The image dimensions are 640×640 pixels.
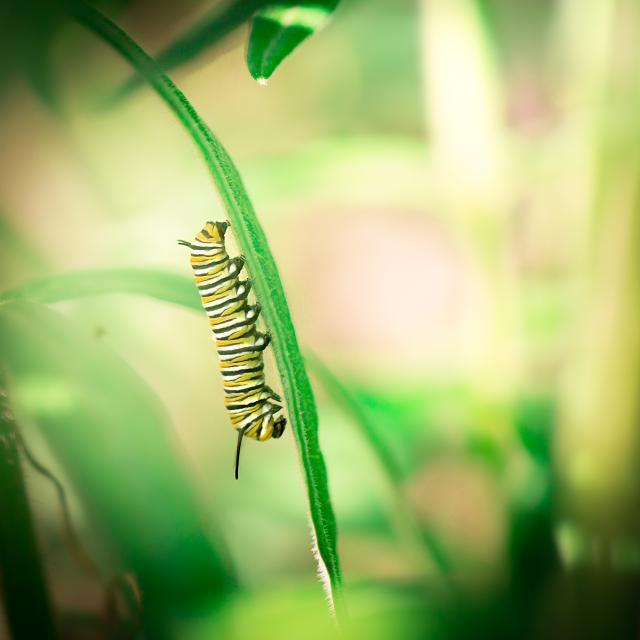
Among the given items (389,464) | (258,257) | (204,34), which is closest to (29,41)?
(204,34)

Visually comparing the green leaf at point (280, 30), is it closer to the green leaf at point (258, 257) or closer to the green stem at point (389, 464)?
the green leaf at point (258, 257)

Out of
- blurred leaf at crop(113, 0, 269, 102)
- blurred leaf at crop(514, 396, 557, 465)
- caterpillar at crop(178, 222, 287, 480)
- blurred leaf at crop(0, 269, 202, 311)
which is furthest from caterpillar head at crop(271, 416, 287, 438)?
blurred leaf at crop(113, 0, 269, 102)

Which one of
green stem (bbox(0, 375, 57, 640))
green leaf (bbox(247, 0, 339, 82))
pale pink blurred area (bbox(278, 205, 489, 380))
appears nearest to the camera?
green leaf (bbox(247, 0, 339, 82))

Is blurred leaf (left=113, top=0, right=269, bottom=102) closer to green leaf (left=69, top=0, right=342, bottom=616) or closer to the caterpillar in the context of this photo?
green leaf (left=69, top=0, right=342, bottom=616)

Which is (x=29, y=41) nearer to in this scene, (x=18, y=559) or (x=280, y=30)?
(x=280, y=30)

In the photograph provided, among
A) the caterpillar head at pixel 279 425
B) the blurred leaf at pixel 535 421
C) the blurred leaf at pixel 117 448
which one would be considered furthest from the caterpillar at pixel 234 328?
the blurred leaf at pixel 535 421
